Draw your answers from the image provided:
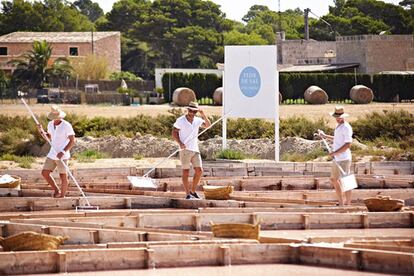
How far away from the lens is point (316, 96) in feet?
195

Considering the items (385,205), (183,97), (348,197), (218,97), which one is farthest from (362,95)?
(385,205)

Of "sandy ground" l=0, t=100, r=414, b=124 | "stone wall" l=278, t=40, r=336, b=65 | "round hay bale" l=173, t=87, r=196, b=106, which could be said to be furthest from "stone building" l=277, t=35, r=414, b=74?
"sandy ground" l=0, t=100, r=414, b=124

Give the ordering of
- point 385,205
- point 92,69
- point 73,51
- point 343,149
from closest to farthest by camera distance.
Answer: point 385,205 < point 343,149 < point 92,69 < point 73,51

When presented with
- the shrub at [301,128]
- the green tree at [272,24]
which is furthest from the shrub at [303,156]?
the green tree at [272,24]

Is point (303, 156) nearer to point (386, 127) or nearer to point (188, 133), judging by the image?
point (386, 127)

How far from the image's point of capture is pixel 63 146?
22469 mm

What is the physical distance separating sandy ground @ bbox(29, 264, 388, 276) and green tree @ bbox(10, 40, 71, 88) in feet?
214

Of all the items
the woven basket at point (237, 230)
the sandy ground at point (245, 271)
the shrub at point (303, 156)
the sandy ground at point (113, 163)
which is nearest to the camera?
the sandy ground at point (245, 271)

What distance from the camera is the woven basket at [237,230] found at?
17.0 m

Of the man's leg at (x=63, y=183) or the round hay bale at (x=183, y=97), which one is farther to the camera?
the round hay bale at (x=183, y=97)

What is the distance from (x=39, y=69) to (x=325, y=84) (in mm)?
23774

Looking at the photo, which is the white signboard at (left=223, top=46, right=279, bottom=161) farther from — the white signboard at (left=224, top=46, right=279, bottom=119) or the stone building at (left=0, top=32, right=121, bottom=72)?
the stone building at (left=0, top=32, right=121, bottom=72)

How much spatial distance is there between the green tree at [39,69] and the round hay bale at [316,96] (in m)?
24.7

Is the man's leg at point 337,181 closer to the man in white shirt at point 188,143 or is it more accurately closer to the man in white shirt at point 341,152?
the man in white shirt at point 341,152
